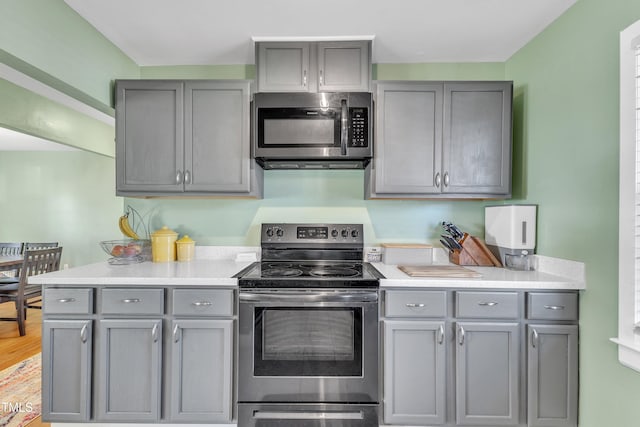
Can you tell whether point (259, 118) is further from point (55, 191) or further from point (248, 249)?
point (55, 191)

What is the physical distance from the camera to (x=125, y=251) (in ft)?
7.25

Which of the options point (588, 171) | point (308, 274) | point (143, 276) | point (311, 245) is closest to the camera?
point (588, 171)

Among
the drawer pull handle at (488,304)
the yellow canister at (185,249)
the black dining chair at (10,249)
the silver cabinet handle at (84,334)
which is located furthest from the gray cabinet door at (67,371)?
the black dining chair at (10,249)

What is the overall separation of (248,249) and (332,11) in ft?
5.56

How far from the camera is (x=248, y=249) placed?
245 centimetres

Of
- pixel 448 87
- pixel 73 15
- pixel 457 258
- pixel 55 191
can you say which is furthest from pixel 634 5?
pixel 55 191

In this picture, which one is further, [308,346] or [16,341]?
[16,341]

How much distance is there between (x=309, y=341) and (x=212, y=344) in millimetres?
536

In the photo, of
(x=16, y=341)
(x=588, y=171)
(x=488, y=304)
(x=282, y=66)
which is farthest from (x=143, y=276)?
(x=16, y=341)

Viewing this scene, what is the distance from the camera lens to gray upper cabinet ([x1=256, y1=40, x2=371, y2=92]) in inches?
83.4

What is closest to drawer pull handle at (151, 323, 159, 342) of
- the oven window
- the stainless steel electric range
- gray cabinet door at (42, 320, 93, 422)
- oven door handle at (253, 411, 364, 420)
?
gray cabinet door at (42, 320, 93, 422)

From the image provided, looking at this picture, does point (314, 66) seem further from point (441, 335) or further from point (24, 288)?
point (24, 288)

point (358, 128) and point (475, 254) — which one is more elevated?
point (358, 128)

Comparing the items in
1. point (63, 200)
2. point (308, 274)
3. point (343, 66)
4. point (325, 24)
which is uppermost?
point (325, 24)
